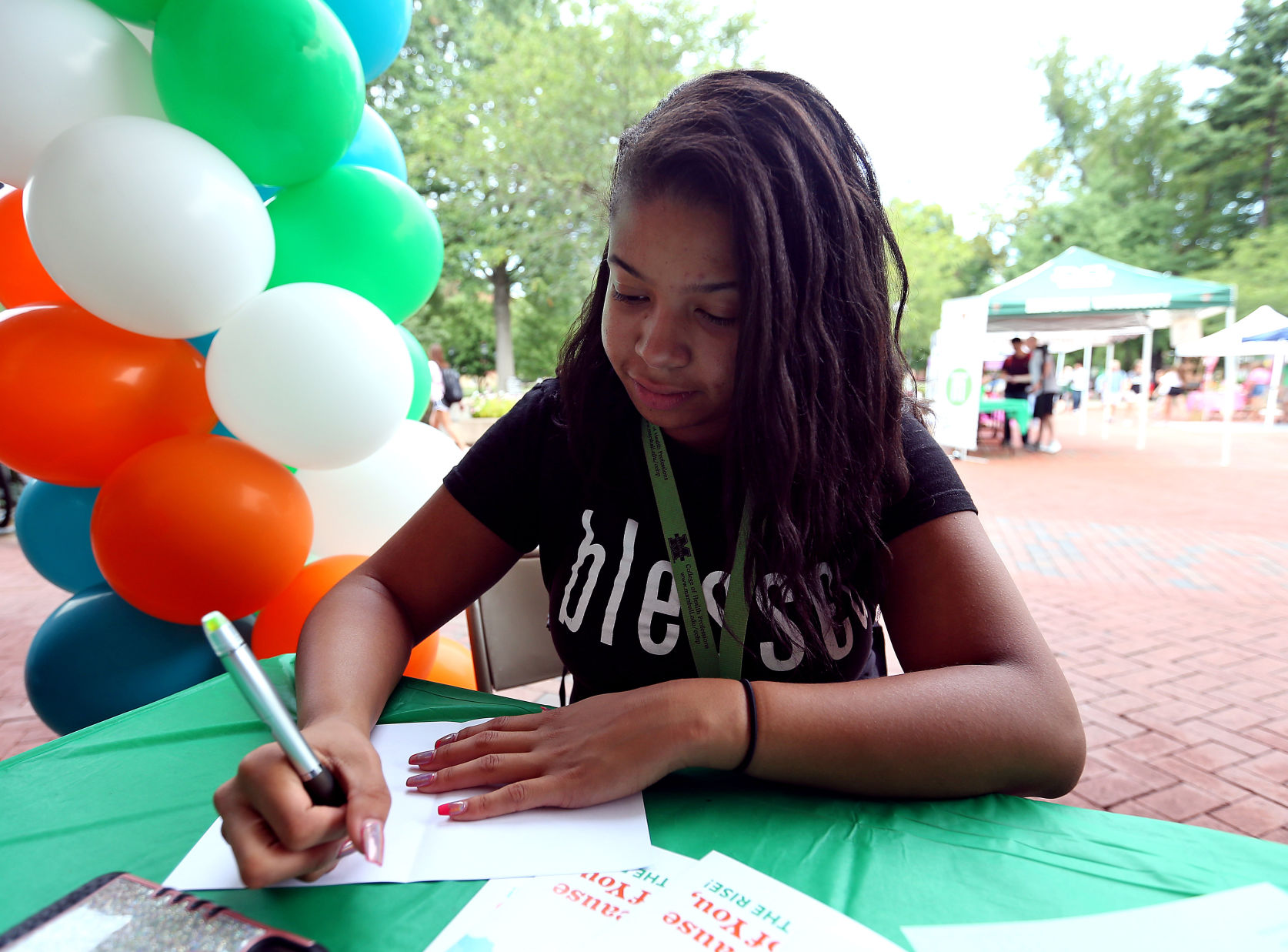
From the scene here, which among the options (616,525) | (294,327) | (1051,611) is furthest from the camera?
(1051,611)

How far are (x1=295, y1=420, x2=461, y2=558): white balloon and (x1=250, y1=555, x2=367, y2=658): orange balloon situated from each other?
0.23 metres

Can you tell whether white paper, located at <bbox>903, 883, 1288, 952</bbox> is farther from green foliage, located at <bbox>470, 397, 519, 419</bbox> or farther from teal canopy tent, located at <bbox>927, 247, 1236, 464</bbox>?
teal canopy tent, located at <bbox>927, 247, 1236, 464</bbox>

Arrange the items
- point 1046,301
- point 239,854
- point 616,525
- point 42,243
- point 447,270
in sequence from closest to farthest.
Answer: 1. point 239,854
2. point 616,525
3. point 42,243
4. point 1046,301
5. point 447,270

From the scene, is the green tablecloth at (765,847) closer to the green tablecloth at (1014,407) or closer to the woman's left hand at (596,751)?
the woman's left hand at (596,751)

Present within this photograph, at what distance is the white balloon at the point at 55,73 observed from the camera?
5.38 feet

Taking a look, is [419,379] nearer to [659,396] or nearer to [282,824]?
[659,396]

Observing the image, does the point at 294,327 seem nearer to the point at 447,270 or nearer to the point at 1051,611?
the point at 1051,611

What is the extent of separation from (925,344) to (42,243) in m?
26.7

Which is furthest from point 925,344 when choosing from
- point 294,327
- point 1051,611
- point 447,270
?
point 294,327

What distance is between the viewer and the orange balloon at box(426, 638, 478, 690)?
2.13 metres

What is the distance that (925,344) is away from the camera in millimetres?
25750

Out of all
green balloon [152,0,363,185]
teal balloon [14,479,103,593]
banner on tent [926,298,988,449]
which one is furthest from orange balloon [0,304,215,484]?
banner on tent [926,298,988,449]

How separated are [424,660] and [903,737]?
1326 mm

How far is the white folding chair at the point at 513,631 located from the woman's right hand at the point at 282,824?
0.94 meters
